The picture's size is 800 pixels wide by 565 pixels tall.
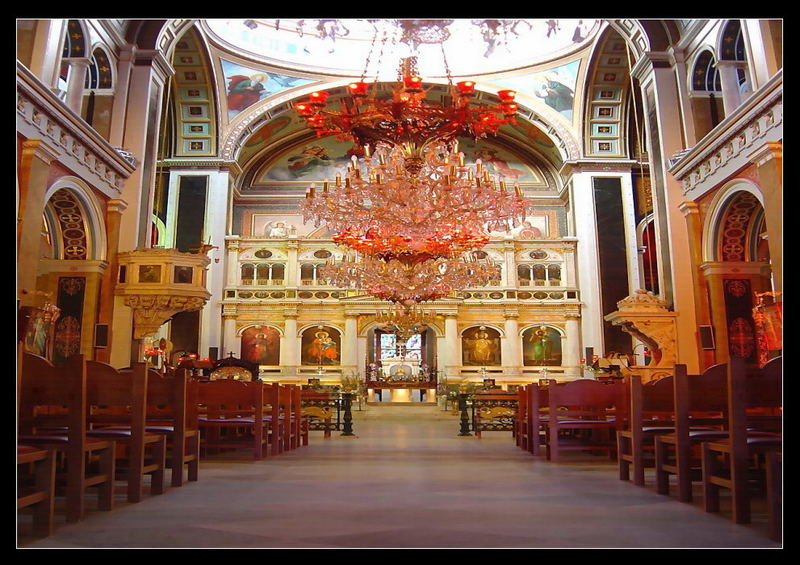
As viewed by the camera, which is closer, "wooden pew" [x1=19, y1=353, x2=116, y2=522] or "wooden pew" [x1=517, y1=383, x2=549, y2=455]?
"wooden pew" [x1=19, y1=353, x2=116, y2=522]

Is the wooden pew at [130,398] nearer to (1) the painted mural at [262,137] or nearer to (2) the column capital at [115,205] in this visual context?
(2) the column capital at [115,205]

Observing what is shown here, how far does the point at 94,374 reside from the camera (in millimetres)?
3852

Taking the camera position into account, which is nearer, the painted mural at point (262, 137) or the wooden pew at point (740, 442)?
the wooden pew at point (740, 442)

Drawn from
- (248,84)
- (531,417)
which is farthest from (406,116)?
(248,84)

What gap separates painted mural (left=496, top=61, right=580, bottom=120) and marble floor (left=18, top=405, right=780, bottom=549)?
17.9 meters

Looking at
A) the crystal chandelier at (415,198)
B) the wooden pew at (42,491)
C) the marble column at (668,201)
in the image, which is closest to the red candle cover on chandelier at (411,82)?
the crystal chandelier at (415,198)

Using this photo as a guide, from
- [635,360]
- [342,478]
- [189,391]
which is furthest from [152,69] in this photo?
[635,360]

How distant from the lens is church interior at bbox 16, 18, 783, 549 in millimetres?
3611

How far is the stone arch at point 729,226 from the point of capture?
11047 mm

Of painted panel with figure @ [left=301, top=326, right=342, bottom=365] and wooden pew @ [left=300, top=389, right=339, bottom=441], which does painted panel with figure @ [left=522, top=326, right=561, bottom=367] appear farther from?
wooden pew @ [left=300, top=389, right=339, bottom=441]

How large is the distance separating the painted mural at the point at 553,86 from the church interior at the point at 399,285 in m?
0.10

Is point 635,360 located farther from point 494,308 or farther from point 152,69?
point 152,69

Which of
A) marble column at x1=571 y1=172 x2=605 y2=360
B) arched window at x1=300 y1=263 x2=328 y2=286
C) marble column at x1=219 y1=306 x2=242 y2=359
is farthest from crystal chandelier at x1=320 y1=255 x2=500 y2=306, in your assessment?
marble column at x1=219 y1=306 x2=242 y2=359
